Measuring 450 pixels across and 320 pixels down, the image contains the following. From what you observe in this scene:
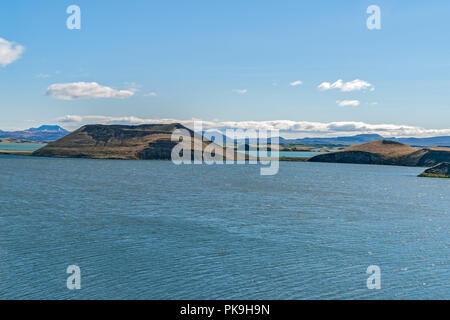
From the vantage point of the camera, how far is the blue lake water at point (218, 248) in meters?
34.4

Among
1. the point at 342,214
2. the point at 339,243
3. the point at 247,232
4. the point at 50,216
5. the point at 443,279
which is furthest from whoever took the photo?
the point at 342,214

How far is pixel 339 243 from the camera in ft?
168

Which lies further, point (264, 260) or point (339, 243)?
point (339, 243)

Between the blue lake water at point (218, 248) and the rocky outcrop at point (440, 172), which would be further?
the rocky outcrop at point (440, 172)

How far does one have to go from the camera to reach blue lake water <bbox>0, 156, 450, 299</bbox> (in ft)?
113

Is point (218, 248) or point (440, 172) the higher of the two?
point (440, 172)

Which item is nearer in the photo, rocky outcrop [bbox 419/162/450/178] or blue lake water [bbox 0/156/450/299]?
blue lake water [bbox 0/156/450/299]

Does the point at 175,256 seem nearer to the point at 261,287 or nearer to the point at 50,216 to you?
the point at 261,287

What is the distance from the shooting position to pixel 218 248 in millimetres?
47219

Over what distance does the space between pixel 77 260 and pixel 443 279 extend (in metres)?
34.6

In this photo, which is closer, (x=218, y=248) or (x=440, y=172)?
(x=218, y=248)
